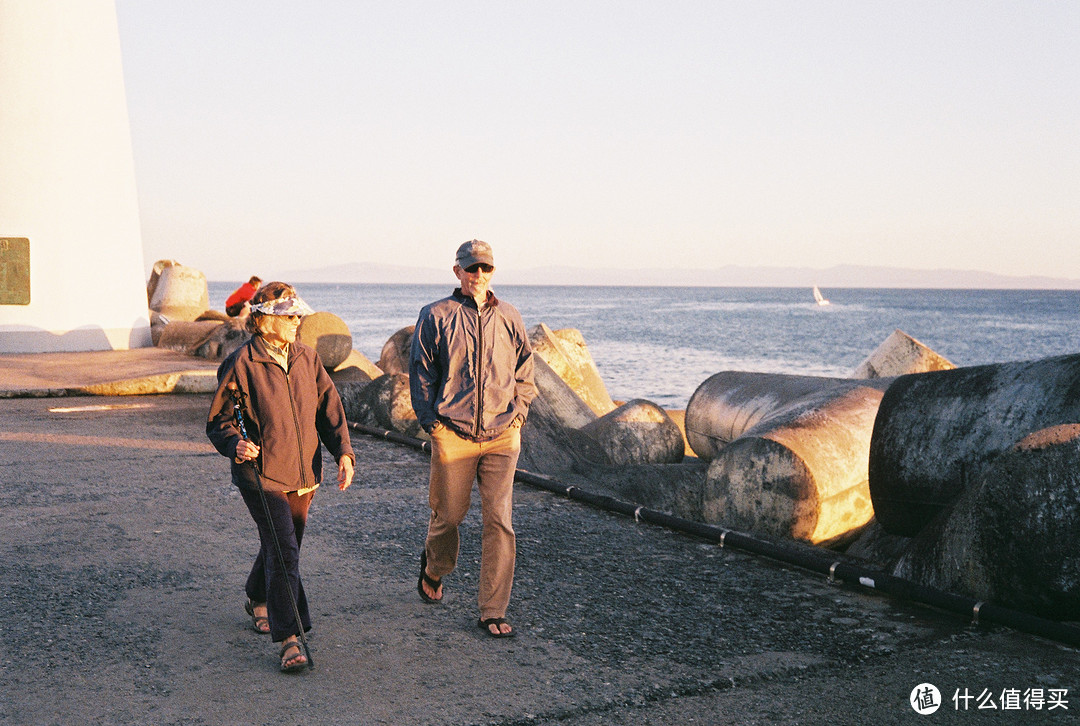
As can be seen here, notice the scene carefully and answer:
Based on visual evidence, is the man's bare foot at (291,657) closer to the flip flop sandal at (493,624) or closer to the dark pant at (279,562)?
the dark pant at (279,562)

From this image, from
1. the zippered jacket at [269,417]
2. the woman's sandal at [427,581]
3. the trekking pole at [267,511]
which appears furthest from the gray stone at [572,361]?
the trekking pole at [267,511]

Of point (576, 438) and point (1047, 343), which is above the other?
point (576, 438)

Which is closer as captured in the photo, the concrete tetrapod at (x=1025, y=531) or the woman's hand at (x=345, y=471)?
the woman's hand at (x=345, y=471)

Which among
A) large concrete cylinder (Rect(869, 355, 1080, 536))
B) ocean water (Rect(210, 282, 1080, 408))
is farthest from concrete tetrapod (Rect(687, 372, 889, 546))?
ocean water (Rect(210, 282, 1080, 408))

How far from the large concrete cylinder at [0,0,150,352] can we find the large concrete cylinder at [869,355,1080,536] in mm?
14047

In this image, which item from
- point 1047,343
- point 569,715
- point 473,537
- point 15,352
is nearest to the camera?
point 569,715

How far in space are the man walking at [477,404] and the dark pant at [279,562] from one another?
0.70 metres

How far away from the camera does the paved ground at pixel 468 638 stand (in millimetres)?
3672

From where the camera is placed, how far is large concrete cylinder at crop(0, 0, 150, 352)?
15.4m

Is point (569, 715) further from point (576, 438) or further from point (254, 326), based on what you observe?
point (576, 438)

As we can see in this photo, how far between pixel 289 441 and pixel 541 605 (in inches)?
60.5

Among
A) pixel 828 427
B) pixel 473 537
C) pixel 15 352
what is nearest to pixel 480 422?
pixel 473 537

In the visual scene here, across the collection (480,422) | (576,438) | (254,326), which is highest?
(254,326)

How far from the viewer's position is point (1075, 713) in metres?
3.62
